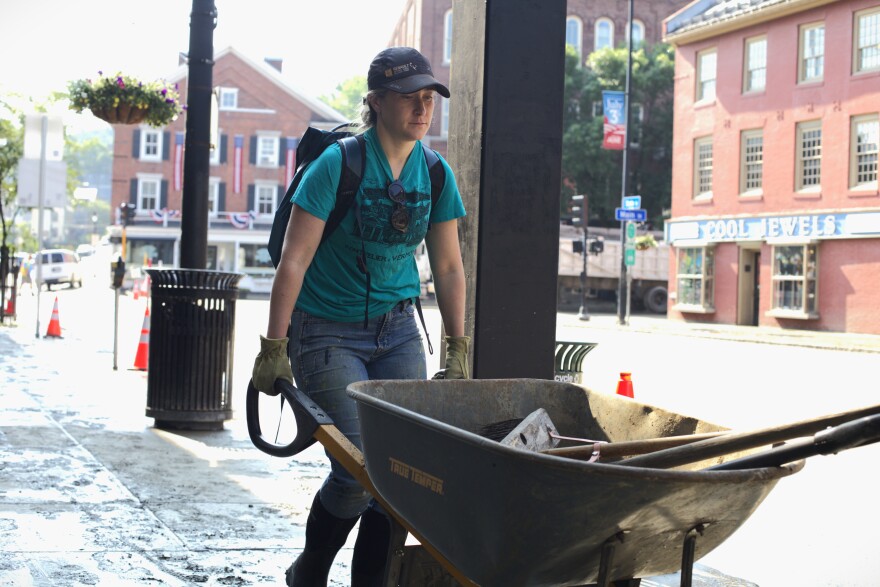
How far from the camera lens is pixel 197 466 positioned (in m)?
7.05

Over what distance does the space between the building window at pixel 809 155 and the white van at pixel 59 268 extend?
34689 millimetres

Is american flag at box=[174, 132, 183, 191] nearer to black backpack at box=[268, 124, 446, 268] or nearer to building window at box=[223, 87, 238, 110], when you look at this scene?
building window at box=[223, 87, 238, 110]

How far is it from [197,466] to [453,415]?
389cm

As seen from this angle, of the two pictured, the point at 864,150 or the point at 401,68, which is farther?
the point at 864,150

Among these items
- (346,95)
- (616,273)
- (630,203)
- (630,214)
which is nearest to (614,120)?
(630,203)

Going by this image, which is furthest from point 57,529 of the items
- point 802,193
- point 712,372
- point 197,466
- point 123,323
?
point 802,193

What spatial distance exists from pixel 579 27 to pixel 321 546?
209 feet

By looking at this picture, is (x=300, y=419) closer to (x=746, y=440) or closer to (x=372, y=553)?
(x=372, y=553)

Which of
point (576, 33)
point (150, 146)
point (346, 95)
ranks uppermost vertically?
point (346, 95)

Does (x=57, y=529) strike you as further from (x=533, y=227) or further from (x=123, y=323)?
(x=123, y=323)

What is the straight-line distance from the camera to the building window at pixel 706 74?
37031mm

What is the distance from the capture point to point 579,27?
6469cm

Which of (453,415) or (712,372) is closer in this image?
(453,415)

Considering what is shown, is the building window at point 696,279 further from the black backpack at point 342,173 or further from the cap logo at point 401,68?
the cap logo at point 401,68
